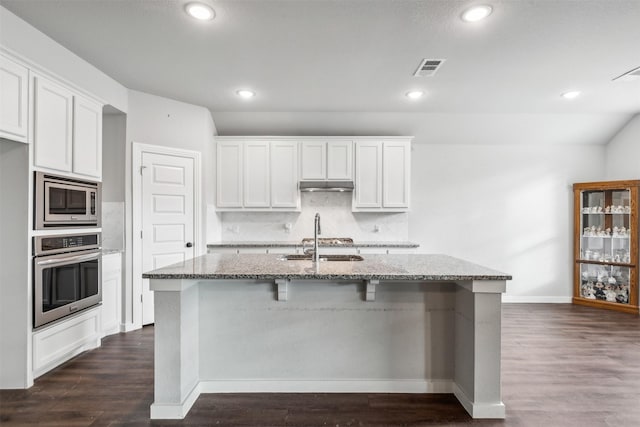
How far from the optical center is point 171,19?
2.45 m

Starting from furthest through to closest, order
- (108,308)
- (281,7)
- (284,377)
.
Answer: (108,308) < (284,377) < (281,7)

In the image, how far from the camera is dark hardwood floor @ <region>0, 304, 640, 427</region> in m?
2.16

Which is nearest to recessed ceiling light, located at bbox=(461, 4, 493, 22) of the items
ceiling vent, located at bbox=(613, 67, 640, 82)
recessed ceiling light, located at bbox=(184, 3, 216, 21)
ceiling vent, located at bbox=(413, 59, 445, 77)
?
ceiling vent, located at bbox=(413, 59, 445, 77)

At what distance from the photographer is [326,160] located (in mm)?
4887

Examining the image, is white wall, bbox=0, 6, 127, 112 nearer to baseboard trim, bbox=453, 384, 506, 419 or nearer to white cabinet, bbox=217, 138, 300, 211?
white cabinet, bbox=217, 138, 300, 211

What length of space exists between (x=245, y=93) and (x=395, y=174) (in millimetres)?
2292

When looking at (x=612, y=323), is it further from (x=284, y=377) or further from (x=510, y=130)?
(x=284, y=377)

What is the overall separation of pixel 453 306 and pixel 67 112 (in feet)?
11.5

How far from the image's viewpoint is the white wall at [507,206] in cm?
530

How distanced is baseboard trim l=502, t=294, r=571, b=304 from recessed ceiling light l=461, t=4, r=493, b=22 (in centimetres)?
423

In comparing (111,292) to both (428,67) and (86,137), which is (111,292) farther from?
(428,67)

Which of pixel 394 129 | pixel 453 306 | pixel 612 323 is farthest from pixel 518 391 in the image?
pixel 394 129

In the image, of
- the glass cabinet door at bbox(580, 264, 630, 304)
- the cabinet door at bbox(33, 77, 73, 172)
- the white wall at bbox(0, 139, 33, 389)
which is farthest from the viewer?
the glass cabinet door at bbox(580, 264, 630, 304)

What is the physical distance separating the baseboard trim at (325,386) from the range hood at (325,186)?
2.76 meters
